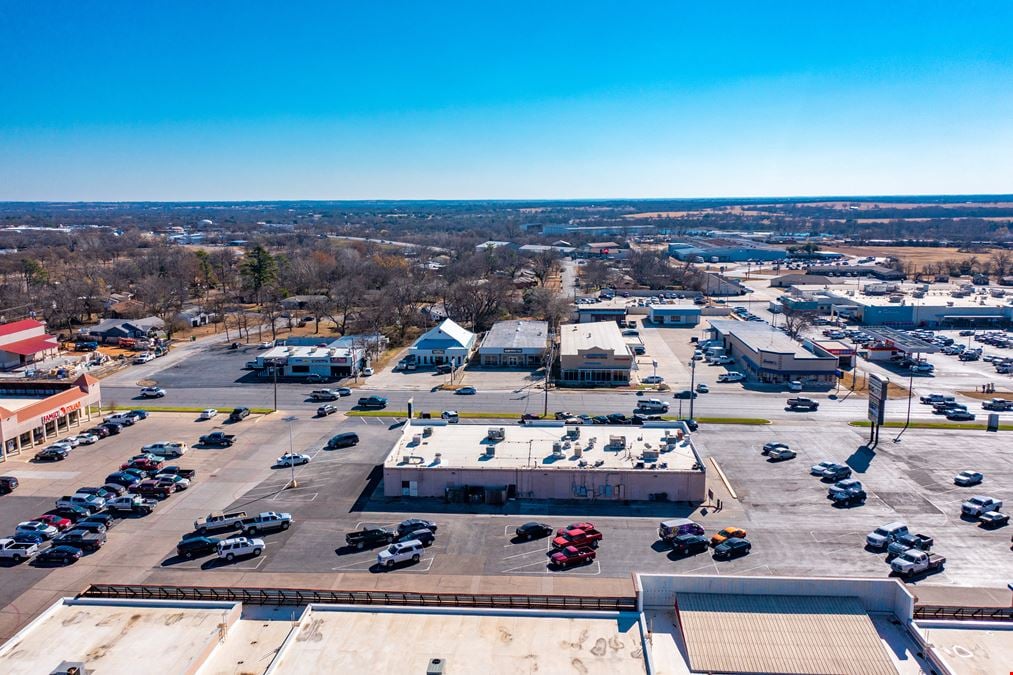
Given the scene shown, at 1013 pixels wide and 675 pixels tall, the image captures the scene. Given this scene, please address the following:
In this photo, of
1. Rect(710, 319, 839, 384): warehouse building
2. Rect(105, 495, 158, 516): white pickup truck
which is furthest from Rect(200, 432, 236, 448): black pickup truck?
Rect(710, 319, 839, 384): warehouse building

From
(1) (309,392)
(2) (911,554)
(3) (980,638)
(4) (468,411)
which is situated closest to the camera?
(3) (980,638)

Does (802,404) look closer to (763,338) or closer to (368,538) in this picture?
(763,338)

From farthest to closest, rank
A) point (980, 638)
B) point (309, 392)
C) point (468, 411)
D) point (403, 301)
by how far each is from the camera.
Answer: point (403, 301) → point (309, 392) → point (468, 411) → point (980, 638)

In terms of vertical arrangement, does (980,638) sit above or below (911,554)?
above

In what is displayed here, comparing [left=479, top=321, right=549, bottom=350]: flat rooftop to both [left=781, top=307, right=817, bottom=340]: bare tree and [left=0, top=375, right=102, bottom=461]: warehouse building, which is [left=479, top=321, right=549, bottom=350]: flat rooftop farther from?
[left=0, top=375, right=102, bottom=461]: warehouse building

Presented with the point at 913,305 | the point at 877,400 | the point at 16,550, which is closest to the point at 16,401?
the point at 16,550

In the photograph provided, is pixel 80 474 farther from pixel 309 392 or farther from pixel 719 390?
pixel 719 390

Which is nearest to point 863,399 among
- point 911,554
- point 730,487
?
point 730,487
